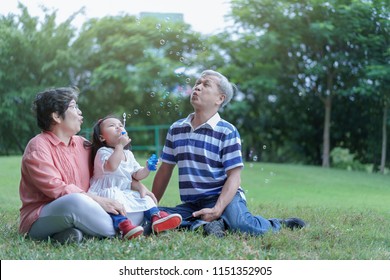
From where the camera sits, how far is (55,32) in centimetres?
961

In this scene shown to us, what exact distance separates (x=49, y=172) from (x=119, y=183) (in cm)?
27

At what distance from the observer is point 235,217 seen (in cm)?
253

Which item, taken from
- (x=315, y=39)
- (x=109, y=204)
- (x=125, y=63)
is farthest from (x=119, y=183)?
(x=125, y=63)

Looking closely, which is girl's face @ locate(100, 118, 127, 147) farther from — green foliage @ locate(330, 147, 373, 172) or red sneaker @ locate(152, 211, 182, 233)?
green foliage @ locate(330, 147, 373, 172)

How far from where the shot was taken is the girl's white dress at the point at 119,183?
241cm

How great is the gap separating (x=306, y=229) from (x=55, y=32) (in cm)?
756

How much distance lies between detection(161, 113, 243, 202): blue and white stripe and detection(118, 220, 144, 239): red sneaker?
1.12 feet

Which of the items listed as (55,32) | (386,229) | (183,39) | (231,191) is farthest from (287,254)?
(55,32)

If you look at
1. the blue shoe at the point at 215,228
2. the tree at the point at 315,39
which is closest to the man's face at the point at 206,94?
the blue shoe at the point at 215,228

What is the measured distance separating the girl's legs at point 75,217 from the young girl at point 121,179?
0.06 m

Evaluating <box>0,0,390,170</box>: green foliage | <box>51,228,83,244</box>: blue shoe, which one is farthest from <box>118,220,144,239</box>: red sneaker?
<box>0,0,390,170</box>: green foliage

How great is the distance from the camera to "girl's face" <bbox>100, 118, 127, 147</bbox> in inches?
94.7

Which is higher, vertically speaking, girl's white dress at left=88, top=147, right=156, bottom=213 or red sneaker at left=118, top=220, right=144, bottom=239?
girl's white dress at left=88, top=147, right=156, bottom=213
